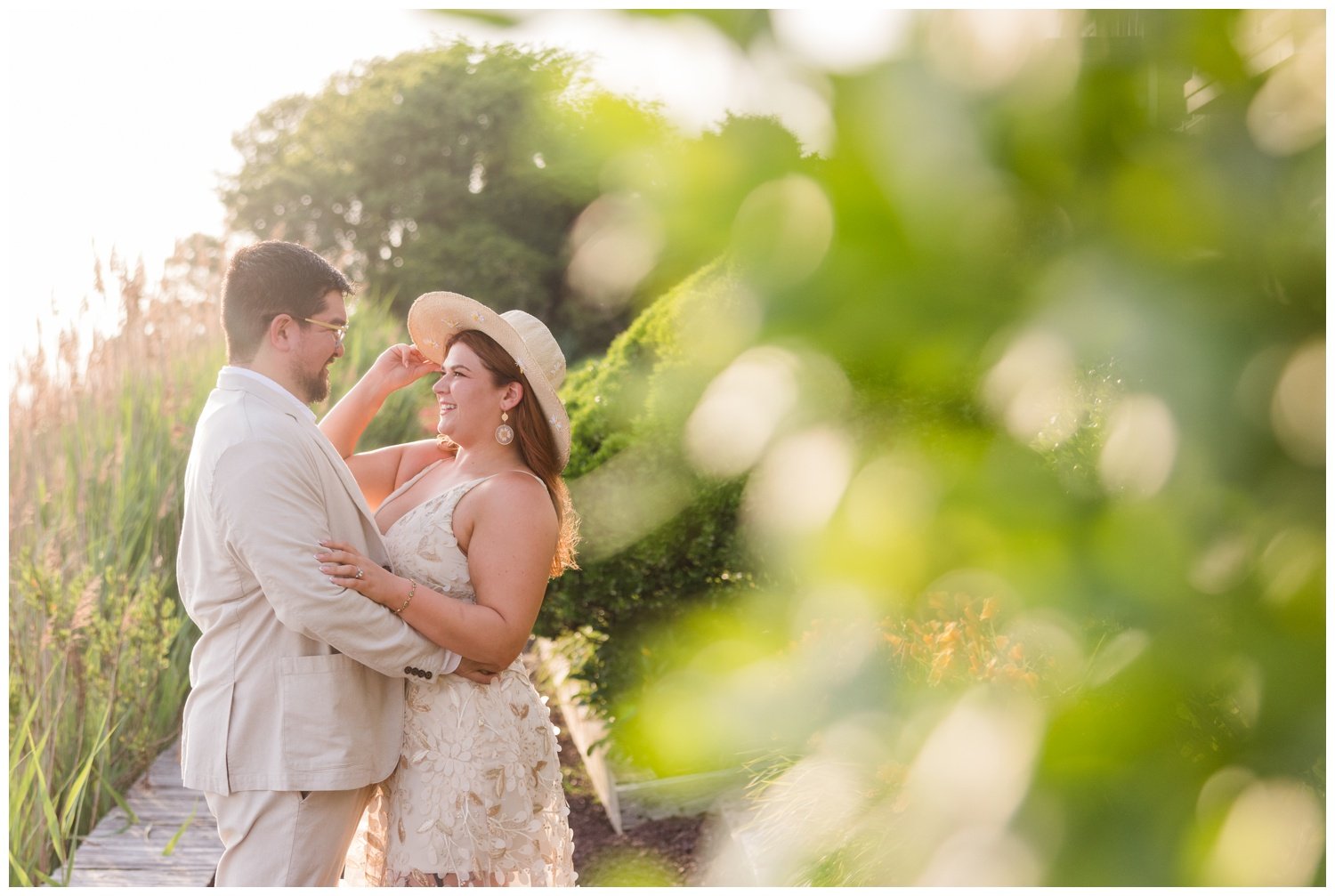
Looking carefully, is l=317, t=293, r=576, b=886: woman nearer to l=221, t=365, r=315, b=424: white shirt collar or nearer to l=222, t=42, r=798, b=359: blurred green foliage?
l=221, t=365, r=315, b=424: white shirt collar

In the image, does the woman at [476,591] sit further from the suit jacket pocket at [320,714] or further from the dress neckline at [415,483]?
the suit jacket pocket at [320,714]

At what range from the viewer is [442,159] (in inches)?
787

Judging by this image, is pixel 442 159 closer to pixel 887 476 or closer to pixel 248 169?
pixel 248 169

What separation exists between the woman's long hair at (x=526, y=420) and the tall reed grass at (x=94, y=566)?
213cm

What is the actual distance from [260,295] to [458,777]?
4.15ft

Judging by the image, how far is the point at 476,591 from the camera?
8.92ft

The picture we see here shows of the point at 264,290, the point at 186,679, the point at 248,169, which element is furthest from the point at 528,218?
the point at 264,290

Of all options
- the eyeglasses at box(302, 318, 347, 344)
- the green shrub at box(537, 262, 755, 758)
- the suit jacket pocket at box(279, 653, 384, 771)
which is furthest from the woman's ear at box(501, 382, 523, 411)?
the green shrub at box(537, 262, 755, 758)

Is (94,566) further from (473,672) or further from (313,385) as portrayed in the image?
(473,672)

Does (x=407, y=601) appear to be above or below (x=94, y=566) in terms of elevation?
above

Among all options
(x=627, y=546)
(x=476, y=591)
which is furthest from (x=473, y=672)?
(x=627, y=546)

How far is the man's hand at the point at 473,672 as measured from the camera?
267 centimetres

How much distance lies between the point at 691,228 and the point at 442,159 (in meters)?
20.6

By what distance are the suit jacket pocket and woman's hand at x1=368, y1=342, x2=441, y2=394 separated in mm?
921
